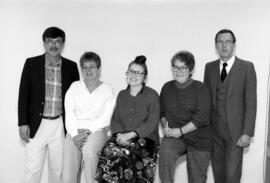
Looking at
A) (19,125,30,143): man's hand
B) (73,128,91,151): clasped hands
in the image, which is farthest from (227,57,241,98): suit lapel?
(19,125,30,143): man's hand

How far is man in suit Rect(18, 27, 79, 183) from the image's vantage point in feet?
11.3

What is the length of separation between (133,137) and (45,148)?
0.93m

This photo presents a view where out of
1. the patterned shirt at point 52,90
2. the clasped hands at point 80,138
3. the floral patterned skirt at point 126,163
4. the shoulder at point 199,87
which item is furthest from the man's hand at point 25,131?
the shoulder at point 199,87

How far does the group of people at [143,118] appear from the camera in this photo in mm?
3221

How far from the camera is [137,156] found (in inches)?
124

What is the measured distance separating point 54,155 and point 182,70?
1.45 m

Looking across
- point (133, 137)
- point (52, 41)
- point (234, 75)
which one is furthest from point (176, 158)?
point (52, 41)

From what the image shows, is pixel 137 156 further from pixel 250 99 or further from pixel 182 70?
pixel 250 99

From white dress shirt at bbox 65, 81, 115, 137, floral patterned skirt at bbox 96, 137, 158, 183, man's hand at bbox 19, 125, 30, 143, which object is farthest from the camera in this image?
man's hand at bbox 19, 125, 30, 143

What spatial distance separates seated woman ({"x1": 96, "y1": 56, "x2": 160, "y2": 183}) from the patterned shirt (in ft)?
1.82

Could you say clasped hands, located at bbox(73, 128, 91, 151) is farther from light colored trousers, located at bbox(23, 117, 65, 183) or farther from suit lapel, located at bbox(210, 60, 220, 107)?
suit lapel, located at bbox(210, 60, 220, 107)

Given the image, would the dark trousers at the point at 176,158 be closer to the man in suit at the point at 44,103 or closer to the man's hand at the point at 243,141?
the man's hand at the point at 243,141

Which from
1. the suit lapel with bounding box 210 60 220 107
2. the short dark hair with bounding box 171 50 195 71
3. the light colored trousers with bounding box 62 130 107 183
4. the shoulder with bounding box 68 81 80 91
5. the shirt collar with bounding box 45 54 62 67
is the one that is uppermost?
the short dark hair with bounding box 171 50 195 71

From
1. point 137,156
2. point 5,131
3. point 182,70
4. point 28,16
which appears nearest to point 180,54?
point 182,70
